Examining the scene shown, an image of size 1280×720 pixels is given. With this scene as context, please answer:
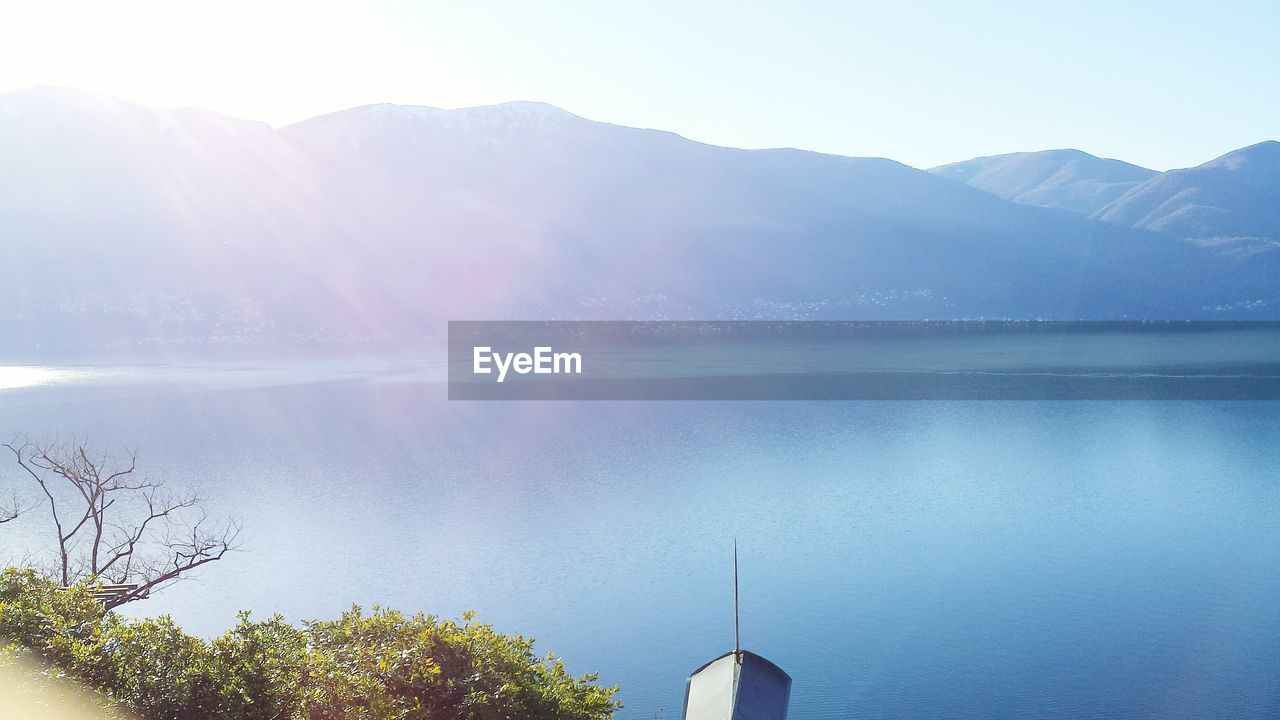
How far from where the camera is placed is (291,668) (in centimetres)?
1023

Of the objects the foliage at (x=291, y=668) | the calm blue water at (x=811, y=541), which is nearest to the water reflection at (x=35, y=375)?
the calm blue water at (x=811, y=541)

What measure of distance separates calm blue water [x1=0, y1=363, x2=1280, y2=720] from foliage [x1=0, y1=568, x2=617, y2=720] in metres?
9.25

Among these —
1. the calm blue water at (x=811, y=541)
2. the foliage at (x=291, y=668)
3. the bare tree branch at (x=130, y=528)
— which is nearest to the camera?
the foliage at (x=291, y=668)

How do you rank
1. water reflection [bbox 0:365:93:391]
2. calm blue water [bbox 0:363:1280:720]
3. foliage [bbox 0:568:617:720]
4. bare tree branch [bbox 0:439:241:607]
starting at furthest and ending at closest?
water reflection [bbox 0:365:93:391] < bare tree branch [bbox 0:439:241:607] < calm blue water [bbox 0:363:1280:720] < foliage [bbox 0:568:617:720]

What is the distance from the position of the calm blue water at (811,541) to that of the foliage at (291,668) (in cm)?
925

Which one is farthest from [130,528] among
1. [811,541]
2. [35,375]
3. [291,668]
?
[35,375]

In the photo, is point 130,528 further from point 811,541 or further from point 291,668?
point 291,668

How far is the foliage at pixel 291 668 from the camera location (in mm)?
9266

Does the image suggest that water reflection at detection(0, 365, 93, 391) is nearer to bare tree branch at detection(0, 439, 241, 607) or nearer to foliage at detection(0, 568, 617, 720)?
bare tree branch at detection(0, 439, 241, 607)

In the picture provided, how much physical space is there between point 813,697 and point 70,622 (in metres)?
15.1

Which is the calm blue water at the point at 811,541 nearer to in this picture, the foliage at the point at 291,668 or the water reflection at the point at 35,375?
the foliage at the point at 291,668

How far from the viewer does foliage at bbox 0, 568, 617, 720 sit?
9266mm

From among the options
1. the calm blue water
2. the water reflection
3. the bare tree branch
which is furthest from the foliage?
the water reflection

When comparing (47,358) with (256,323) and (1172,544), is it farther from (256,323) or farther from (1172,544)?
(1172,544)
